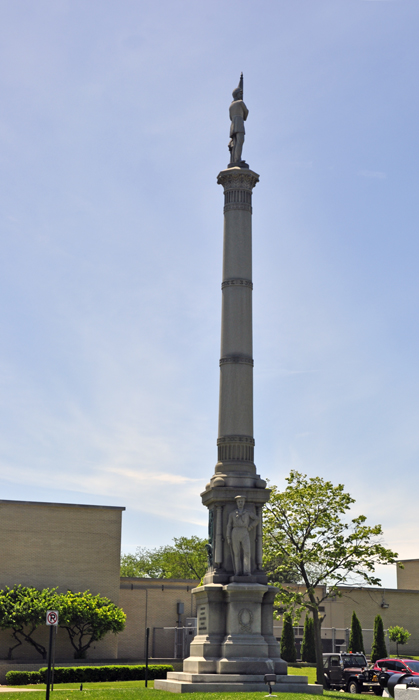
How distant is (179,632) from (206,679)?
Result: 2690 cm

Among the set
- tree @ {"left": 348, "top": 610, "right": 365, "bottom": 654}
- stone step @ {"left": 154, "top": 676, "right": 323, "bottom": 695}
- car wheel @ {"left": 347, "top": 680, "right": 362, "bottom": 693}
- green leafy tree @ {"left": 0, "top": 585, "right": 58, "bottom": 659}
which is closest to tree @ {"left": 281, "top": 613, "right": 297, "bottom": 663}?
tree @ {"left": 348, "top": 610, "right": 365, "bottom": 654}

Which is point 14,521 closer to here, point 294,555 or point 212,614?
point 294,555

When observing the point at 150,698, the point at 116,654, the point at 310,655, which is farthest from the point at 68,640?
the point at 150,698

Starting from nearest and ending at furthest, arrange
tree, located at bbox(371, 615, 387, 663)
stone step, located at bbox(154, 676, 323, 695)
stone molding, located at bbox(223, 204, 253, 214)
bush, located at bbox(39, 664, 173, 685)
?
stone step, located at bbox(154, 676, 323, 695) < stone molding, located at bbox(223, 204, 253, 214) < bush, located at bbox(39, 664, 173, 685) < tree, located at bbox(371, 615, 387, 663)

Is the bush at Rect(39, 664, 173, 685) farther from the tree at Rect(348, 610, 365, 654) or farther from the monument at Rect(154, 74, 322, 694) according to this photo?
the tree at Rect(348, 610, 365, 654)

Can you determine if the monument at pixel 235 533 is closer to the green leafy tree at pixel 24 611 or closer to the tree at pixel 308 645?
the green leafy tree at pixel 24 611

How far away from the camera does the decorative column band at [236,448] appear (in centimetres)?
2505

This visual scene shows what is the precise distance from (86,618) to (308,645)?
15.7m

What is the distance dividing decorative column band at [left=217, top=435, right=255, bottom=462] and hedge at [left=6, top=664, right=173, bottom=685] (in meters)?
13.3

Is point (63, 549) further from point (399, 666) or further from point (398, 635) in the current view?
point (398, 635)

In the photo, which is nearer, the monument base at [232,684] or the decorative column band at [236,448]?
the monument base at [232,684]

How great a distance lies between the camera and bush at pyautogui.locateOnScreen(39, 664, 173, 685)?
32531 millimetres

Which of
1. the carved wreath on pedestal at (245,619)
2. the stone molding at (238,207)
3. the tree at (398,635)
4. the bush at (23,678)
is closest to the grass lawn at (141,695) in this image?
the carved wreath on pedestal at (245,619)

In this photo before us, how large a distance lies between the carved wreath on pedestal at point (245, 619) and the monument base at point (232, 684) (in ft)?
4.69
